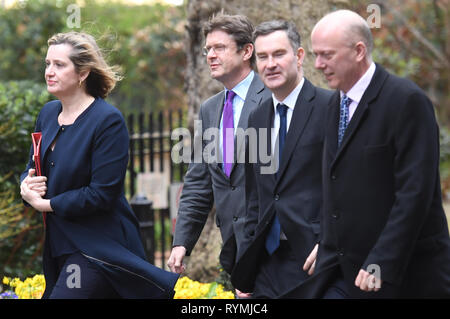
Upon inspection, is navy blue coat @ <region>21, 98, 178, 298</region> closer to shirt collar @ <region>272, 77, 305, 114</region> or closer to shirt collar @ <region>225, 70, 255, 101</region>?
shirt collar @ <region>225, 70, 255, 101</region>

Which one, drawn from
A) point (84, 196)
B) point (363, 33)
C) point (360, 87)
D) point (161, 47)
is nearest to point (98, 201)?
point (84, 196)

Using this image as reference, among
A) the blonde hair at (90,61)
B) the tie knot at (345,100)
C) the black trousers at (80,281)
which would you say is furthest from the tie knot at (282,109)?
the black trousers at (80,281)

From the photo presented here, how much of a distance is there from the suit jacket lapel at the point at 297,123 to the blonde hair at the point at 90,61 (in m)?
1.14

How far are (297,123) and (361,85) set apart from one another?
1.77ft

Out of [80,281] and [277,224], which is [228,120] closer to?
[277,224]

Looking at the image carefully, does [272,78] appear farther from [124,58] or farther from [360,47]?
[124,58]

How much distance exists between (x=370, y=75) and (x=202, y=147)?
153 cm

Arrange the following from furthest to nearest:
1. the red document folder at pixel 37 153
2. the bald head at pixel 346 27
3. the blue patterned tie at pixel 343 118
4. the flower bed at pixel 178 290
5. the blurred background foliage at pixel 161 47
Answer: the blurred background foliage at pixel 161 47
the flower bed at pixel 178 290
the red document folder at pixel 37 153
the blue patterned tie at pixel 343 118
the bald head at pixel 346 27

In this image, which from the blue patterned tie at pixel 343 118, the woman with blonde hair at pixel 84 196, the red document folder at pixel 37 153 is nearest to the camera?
the blue patterned tie at pixel 343 118

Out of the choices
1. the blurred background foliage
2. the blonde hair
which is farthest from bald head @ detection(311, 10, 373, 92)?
the blurred background foliage

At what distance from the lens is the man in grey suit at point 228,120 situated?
4.45 meters

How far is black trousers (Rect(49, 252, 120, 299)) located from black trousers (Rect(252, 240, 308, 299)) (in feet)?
2.71

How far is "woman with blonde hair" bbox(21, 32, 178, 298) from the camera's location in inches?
158

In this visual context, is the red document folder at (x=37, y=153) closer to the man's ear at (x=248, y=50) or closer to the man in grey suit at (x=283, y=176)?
the man in grey suit at (x=283, y=176)
